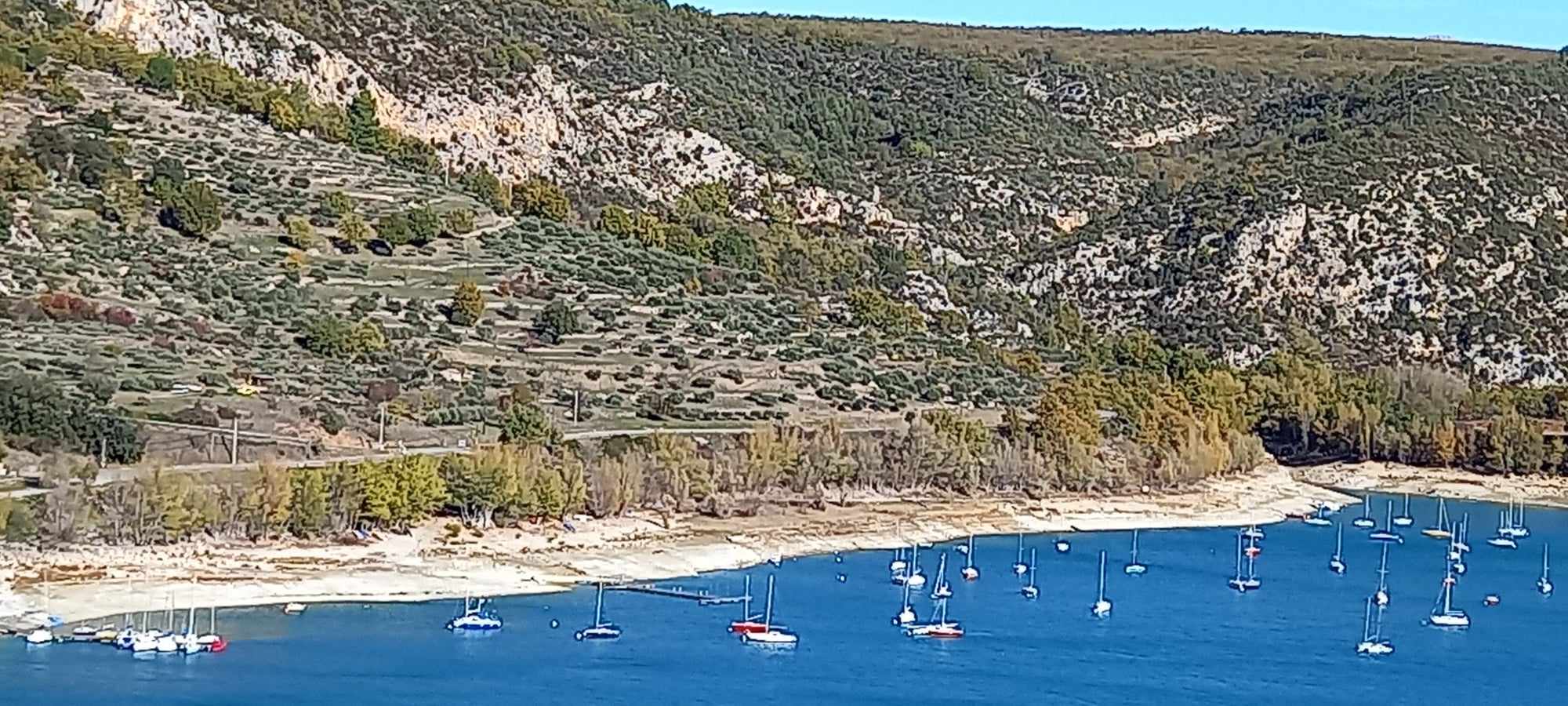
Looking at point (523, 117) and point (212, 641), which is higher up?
point (523, 117)

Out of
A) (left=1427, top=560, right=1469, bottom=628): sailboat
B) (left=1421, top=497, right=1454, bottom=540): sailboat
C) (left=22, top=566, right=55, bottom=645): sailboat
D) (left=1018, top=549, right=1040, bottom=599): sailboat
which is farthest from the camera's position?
(left=1421, top=497, right=1454, bottom=540): sailboat

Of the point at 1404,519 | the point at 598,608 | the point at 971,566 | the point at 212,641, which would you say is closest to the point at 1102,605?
the point at 971,566

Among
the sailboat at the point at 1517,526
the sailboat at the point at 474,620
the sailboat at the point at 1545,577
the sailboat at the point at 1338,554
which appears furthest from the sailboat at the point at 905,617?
the sailboat at the point at 1517,526

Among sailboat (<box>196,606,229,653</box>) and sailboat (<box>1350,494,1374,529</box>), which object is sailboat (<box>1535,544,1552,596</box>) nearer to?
sailboat (<box>1350,494,1374,529</box>)

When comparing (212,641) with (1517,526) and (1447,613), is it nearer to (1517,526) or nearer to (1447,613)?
(1447,613)

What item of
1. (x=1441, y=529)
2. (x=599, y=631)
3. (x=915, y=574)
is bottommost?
(x=599, y=631)

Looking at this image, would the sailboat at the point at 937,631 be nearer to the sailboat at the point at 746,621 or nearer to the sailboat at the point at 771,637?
the sailboat at the point at 771,637

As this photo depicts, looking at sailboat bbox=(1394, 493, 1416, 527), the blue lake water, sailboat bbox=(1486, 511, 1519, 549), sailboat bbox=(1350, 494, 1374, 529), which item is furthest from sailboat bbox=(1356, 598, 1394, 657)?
sailboat bbox=(1394, 493, 1416, 527)
